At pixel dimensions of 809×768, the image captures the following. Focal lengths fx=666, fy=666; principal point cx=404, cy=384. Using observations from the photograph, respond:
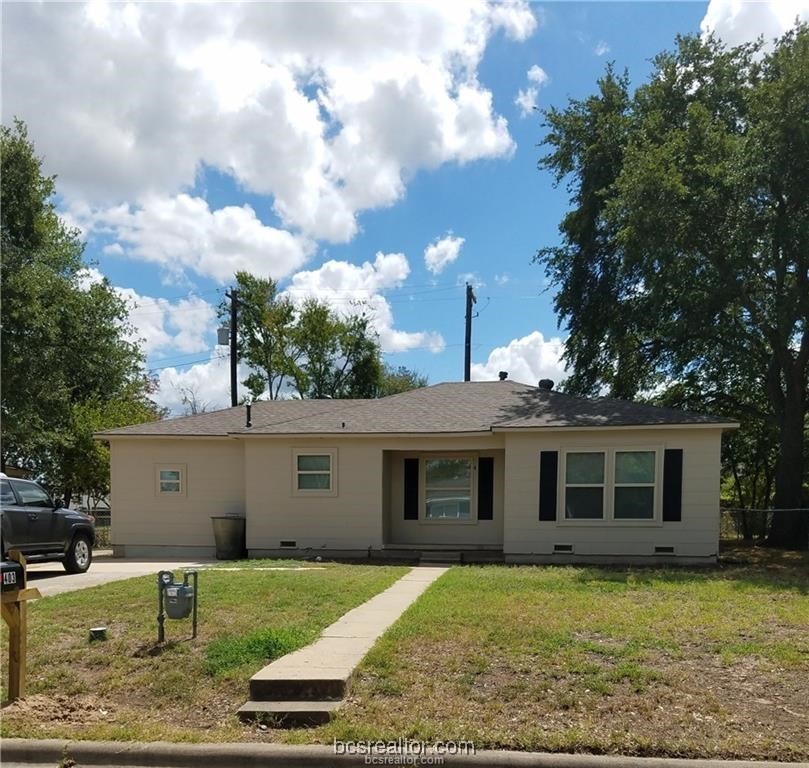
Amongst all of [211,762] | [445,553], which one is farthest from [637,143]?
[211,762]

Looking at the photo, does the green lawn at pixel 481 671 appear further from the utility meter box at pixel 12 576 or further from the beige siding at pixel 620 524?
the beige siding at pixel 620 524

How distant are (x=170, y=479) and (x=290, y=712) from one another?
459 inches

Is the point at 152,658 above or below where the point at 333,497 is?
below

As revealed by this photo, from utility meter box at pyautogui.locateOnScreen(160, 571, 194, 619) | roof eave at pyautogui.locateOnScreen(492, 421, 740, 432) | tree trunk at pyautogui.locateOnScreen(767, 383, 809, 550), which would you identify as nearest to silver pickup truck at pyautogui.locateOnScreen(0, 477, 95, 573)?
utility meter box at pyautogui.locateOnScreen(160, 571, 194, 619)

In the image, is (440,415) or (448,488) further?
(440,415)

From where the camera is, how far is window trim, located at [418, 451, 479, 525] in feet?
48.0

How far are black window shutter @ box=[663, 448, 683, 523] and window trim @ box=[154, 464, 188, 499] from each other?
10.3 metres

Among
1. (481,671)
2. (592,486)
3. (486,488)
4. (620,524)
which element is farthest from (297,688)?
(486,488)

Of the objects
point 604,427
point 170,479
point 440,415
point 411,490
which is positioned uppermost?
point 440,415

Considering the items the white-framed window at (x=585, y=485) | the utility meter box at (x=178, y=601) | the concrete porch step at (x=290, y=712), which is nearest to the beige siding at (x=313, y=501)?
the white-framed window at (x=585, y=485)

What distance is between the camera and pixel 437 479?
14.9 metres

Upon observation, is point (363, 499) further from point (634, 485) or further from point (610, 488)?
point (634, 485)

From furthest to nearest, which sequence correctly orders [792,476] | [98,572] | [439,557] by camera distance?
1. [792,476]
2. [439,557]
3. [98,572]

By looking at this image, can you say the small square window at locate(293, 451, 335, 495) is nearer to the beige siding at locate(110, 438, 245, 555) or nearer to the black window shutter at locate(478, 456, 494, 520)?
the beige siding at locate(110, 438, 245, 555)
